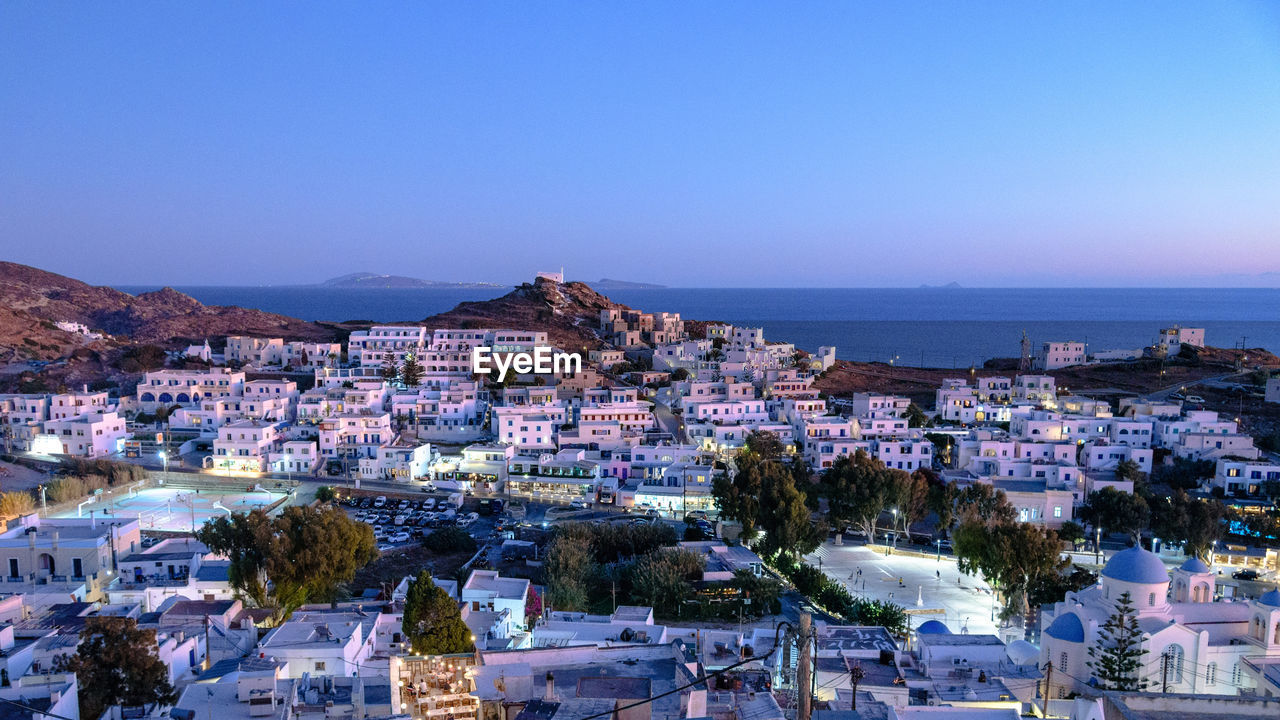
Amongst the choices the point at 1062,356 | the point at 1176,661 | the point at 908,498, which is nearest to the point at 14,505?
the point at 908,498

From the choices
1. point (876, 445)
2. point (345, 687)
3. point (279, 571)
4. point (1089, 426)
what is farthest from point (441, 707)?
point (1089, 426)

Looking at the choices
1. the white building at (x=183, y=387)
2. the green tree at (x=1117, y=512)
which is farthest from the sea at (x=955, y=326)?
the white building at (x=183, y=387)

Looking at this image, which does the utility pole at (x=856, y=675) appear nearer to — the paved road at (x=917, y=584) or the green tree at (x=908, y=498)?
the paved road at (x=917, y=584)

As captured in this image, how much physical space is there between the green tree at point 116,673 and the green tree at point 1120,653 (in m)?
13.8

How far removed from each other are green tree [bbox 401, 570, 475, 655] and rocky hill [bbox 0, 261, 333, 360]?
52652 mm

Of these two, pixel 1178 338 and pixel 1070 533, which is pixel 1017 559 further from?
pixel 1178 338

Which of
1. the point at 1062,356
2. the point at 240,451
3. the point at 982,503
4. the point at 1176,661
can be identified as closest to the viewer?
the point at 1176,661

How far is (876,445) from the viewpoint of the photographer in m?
32.5

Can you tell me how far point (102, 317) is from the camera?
273 ft

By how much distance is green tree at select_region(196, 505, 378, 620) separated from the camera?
59.9ft

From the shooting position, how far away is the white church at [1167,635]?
13.3 metres

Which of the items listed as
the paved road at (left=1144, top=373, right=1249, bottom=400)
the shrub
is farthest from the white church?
the paved road at (left=1144, top=373, right=1249, bottom=400)

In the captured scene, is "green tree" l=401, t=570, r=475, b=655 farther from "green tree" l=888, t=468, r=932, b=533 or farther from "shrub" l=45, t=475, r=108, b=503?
"shrub" l=45, t=475, r=108, b=503

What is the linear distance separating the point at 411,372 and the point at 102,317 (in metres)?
56.3
